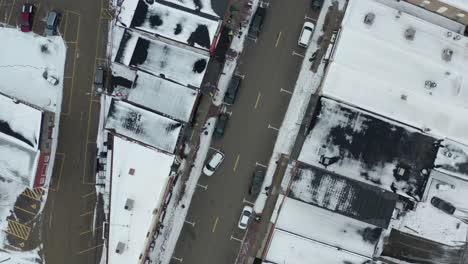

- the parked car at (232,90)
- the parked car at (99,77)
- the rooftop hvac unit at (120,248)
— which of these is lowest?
the rooftop hvac unit at (120,248)

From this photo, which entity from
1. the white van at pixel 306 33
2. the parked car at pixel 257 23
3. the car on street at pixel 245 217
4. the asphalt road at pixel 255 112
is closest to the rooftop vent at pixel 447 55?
the white van at pixel 306 33

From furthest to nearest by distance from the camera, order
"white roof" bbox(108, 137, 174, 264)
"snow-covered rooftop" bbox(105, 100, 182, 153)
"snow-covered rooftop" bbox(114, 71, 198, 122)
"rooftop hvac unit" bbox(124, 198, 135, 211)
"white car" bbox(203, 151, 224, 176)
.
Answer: "white car" bbox(203, 151, 224, 176) → "snow-covered rooftop" bbox(114, 71, 198, 122) → "snow-covered rooftop" bbox(105, 100, 182, 153) → "white roof" bbox(108, 137, 174, 264) → "rooftop hvac unit" bbox(124, 198, 135, 211)

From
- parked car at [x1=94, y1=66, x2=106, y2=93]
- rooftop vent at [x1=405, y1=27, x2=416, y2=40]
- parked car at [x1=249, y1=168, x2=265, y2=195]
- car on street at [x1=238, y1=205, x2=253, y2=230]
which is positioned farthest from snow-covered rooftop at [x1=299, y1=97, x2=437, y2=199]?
parked car at [x1=94, y1=66, x2=106, y2=93]

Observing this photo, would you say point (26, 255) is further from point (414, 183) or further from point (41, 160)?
point (414, 183)

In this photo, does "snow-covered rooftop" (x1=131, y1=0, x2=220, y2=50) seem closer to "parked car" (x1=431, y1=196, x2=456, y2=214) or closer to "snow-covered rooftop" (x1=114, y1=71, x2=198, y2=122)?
"snow-covered rooftop" (x1=114, y1=71, x2=198, y2=122)

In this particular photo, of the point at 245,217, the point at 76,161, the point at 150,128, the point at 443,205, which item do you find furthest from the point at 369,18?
the point at 76,161

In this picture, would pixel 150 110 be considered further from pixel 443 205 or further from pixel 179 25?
pixel 443 205

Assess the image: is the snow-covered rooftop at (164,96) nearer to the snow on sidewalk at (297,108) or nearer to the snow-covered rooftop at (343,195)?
the snow on sidewalk at (297,108)
